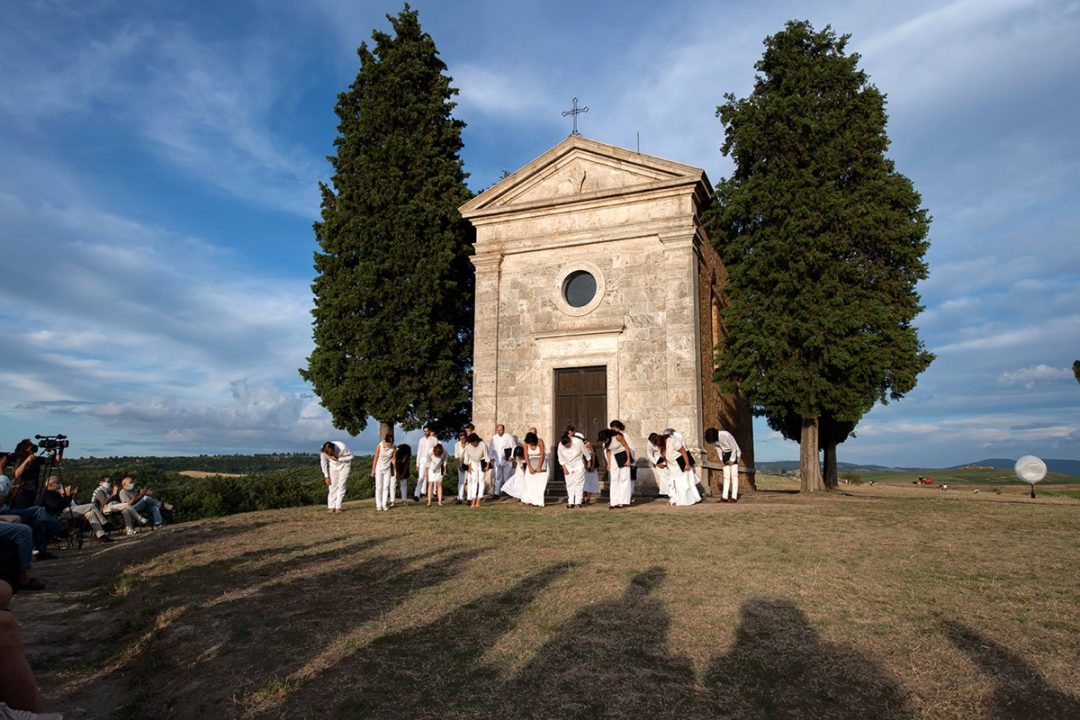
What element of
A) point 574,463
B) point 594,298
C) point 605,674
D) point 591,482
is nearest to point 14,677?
point 605,674

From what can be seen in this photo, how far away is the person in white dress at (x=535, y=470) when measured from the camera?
13.6 meters

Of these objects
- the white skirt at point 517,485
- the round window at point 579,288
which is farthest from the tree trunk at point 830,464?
the white skirt at point 517,485

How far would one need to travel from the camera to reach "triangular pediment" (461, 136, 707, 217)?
57.1 feet

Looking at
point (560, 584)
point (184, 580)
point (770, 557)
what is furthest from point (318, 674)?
point (770, 557)

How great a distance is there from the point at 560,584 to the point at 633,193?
522 inches

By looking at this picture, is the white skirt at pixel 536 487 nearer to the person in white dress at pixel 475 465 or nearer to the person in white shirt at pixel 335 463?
the person in white dress at pixel 475 465

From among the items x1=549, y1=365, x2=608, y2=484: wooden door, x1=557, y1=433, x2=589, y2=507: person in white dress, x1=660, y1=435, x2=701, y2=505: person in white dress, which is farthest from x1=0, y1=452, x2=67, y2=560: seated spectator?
x1=549, y1=365, x2=608, y2=484: wooden door

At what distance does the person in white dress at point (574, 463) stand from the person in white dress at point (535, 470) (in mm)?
495

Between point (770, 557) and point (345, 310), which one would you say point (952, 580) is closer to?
point (770, 557)

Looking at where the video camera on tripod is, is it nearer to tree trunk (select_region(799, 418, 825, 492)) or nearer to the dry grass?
the dry grass

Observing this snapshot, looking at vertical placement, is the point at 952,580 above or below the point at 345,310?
below

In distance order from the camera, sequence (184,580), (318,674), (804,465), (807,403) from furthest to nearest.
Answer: (804,465) → (807,403) → (184,580) → (318,674)

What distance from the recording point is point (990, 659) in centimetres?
426

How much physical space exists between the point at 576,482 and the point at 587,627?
8.38m
